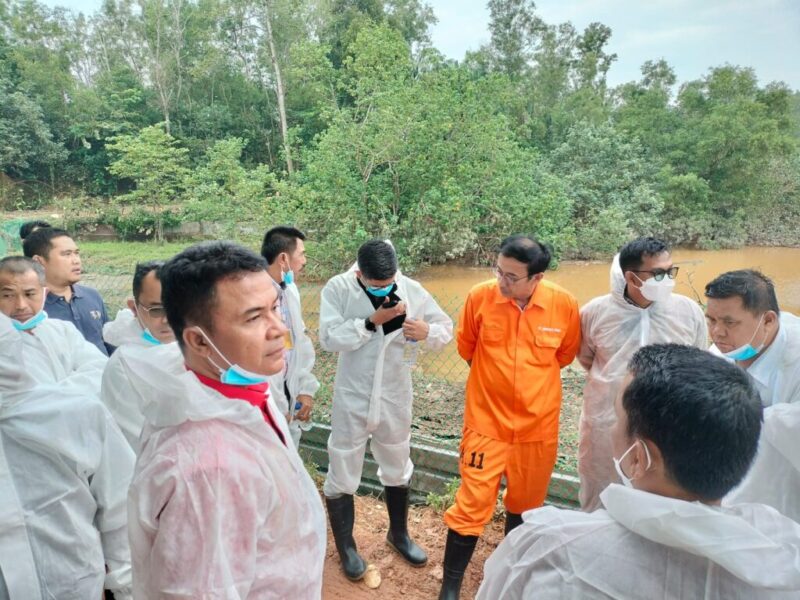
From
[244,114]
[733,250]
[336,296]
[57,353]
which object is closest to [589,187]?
[733,250]

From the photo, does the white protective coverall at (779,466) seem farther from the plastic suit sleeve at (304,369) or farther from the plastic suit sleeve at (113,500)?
the plastic suit sleeve at (304,369)

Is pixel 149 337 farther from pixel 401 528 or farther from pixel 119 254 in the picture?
pixel 119 254

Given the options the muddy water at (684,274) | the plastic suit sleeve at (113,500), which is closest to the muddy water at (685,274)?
the muddy water at (684,274)

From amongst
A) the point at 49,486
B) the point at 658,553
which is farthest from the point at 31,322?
the point at 658,553

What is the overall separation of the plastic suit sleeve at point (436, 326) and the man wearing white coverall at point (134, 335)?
1445 mm

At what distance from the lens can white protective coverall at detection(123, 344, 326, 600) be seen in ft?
3.68

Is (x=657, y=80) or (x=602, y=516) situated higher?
(x=657, y=80)

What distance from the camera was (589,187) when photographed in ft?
53.8

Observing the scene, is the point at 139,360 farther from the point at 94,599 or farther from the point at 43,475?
the point at 94,599

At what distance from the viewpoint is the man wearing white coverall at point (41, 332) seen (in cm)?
241

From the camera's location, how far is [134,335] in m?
2.53

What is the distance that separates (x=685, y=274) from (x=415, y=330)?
990cm

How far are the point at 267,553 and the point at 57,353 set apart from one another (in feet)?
6.42

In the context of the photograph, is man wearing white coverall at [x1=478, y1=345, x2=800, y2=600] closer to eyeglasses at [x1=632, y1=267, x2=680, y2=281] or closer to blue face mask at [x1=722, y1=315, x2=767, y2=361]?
blue face mask at [x1=722, y1=315, x2=767, y2=361]
